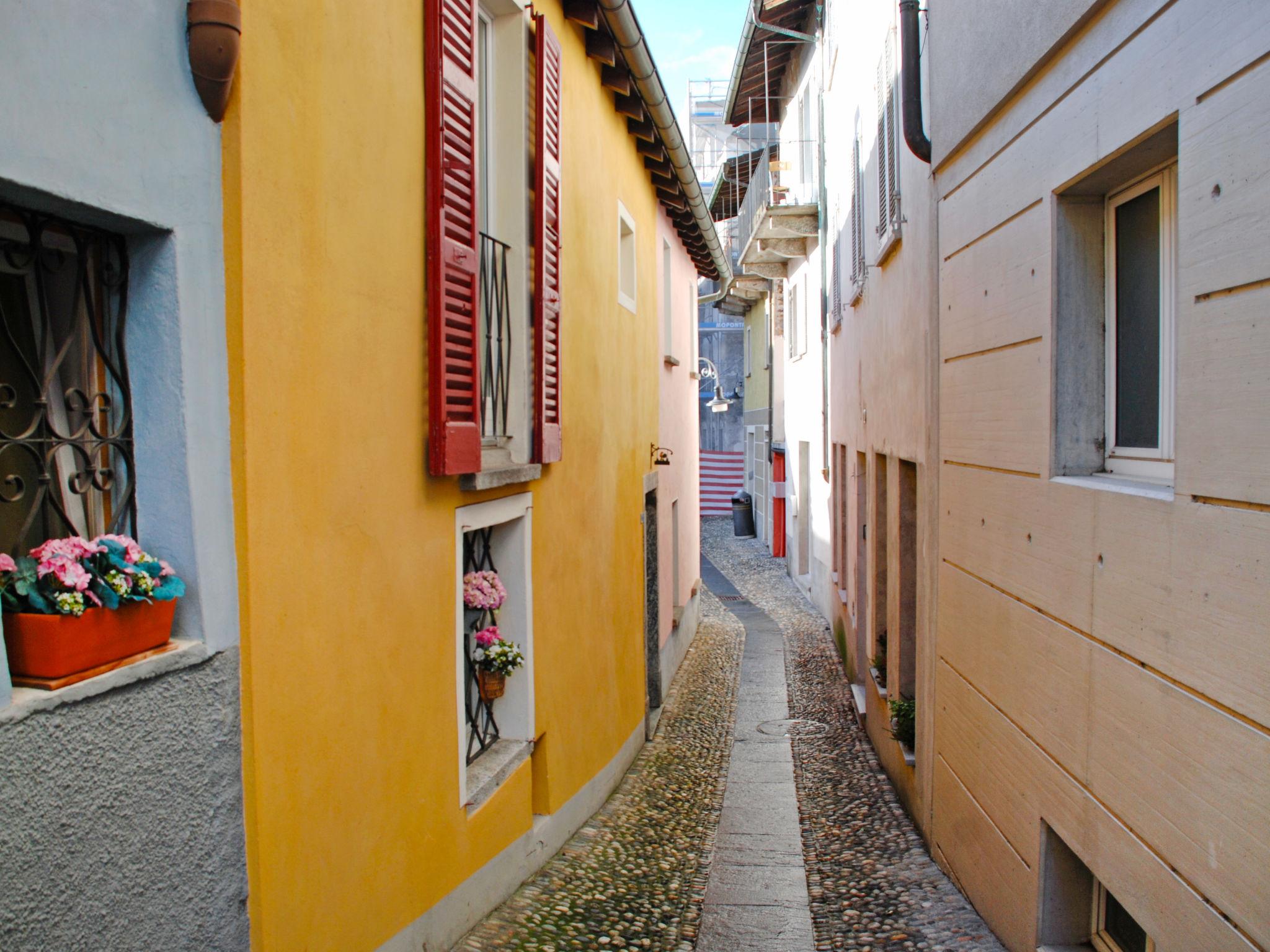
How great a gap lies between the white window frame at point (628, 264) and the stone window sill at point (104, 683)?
618 cm

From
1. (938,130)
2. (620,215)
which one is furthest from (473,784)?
(620,215)

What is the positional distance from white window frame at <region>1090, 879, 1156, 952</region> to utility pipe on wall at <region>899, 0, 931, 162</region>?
395 centimetres

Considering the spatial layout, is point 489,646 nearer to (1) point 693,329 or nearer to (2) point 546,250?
(2) point 546,250

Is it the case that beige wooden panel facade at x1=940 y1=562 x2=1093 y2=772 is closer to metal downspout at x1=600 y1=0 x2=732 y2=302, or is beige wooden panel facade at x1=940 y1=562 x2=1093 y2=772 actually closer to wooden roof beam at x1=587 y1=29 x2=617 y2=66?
metal downspout at x1=600 y1=0 x2=732 y2=302

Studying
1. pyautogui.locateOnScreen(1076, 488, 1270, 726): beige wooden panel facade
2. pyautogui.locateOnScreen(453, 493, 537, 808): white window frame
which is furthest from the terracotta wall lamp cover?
pyautogui.locateOnScreen(1076, 488, 1270, 726): beige wooden panel facade

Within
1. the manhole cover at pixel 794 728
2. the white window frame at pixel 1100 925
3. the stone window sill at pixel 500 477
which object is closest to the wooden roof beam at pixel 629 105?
the stone window sill at pixel 500 477

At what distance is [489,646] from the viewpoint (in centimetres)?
546

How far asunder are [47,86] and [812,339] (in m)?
15.4

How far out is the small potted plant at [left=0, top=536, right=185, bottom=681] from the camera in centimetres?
245

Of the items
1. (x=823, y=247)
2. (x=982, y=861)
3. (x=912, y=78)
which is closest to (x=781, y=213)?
(x=823, y=247)

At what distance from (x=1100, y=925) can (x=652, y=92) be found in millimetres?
6546

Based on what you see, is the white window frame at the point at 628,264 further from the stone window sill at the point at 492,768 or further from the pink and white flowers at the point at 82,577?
the pink and white flowers at the point at 82,577

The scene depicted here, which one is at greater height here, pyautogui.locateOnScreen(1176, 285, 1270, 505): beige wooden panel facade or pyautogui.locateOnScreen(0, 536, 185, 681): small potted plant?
pyautogui.locateOnScreen(1176, 285, 1270, 505): beige wooden panel facade

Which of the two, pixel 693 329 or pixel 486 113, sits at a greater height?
pixel 486 113
